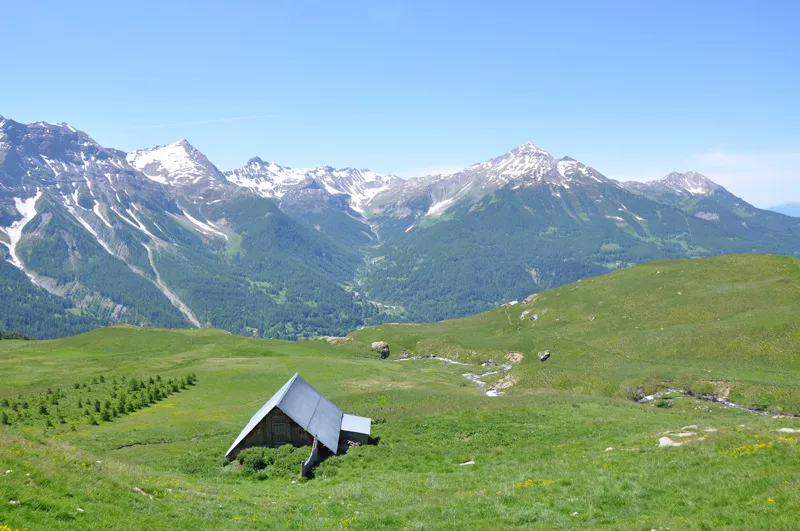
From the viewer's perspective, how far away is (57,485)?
19422 millimetres

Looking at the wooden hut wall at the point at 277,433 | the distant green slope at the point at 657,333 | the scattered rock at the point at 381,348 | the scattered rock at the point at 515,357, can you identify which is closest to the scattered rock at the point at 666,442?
the wooden hut wall at the point at 277,433

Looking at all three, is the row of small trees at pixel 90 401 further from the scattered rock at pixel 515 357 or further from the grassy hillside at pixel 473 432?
the scattered rock at pixel 515 357

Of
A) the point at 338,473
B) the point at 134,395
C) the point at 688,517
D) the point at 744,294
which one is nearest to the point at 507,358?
the point at 744,294

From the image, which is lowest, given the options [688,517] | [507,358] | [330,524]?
[507,358]

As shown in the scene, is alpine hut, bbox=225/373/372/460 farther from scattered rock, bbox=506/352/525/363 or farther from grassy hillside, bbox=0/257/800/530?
scattered rock, bbox=506/352/525/363

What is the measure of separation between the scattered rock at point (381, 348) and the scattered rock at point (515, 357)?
1448 inches

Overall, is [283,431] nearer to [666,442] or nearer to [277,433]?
[277,433]

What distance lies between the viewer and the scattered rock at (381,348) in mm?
137438

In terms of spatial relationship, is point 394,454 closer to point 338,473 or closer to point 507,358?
point 338,473

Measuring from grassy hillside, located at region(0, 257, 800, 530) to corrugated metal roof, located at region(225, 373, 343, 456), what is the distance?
8.43ft

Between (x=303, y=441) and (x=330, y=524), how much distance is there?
20002mm

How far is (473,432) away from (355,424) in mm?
10814

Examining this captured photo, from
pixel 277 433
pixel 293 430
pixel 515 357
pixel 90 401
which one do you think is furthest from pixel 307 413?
pixel 515 357

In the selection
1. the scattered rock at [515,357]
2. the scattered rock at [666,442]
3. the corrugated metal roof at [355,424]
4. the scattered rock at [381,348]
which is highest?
the scattered rock at [666,442]
